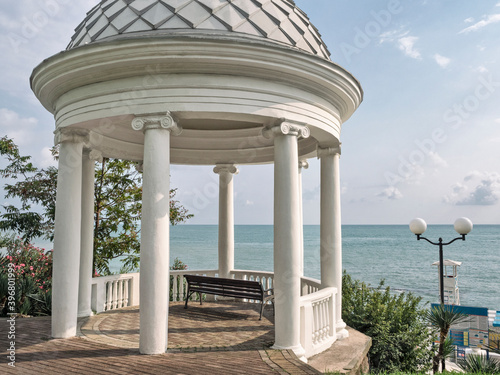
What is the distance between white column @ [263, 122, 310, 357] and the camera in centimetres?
827

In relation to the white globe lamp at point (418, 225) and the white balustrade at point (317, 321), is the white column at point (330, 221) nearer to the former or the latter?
the white balustrade at point (317, 321)

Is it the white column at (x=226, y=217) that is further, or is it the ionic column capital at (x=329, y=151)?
the white column at (x=226, y=217)

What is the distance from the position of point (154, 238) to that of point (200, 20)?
4794mm

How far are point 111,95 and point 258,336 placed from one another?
637 cm

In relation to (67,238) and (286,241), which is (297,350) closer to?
(286,241)

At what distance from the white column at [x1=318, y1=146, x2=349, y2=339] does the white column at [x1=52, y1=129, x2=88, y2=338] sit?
20.9 feet

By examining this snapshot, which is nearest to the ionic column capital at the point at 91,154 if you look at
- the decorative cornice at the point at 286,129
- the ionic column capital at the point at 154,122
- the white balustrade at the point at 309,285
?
the ionic column capital at the point at 154,122

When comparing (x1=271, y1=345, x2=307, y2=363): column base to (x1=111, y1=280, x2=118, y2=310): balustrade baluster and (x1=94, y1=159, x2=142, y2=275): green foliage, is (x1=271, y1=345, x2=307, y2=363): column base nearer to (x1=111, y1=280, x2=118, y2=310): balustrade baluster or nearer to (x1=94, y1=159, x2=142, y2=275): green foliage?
(x1=111, y1=280, x2=118, y2=310): balustrade baluster

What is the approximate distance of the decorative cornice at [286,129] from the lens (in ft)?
28.0

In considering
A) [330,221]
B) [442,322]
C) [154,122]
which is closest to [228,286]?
[330,221]

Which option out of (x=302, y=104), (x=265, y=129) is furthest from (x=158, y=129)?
(x=302, y=104)

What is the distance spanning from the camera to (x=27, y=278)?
538 inches

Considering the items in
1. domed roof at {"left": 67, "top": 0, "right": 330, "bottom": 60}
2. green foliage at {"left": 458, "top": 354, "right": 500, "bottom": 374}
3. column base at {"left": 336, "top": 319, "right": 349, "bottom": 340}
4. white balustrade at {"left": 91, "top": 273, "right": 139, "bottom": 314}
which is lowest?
green foliage at {"left": 458, "top": 354, "right": 500, "bottom": 374}

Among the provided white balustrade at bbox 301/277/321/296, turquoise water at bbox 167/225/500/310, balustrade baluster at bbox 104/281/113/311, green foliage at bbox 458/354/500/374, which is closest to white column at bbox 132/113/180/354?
white balustrade at bbox 301/277/321/296
